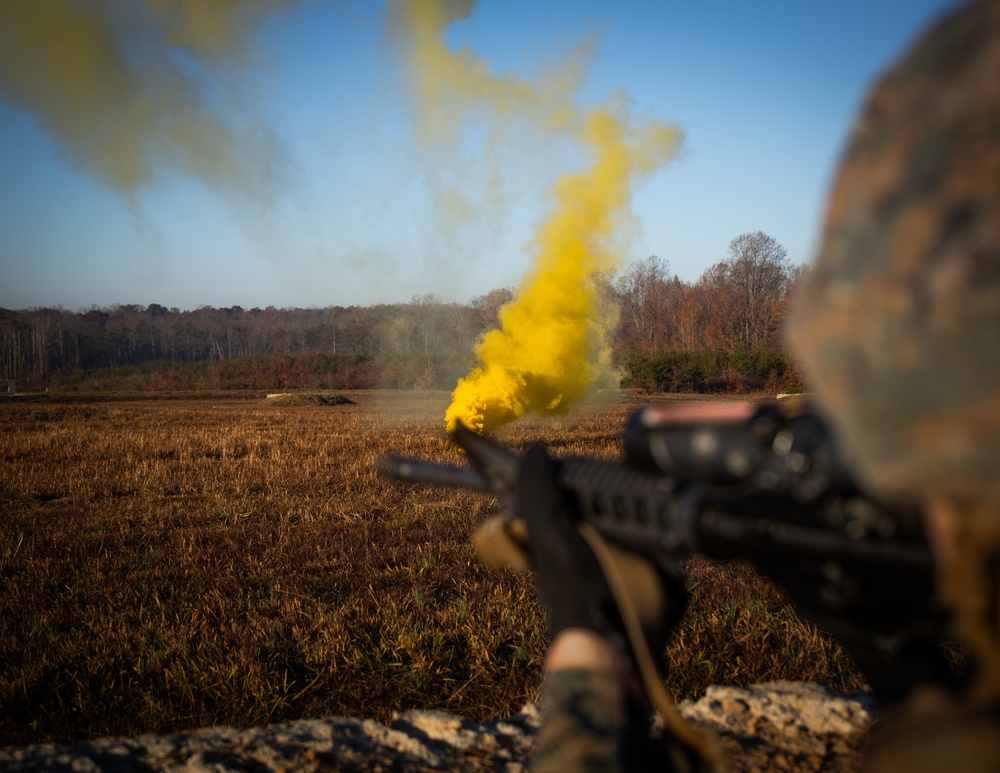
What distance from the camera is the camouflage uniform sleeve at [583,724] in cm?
145

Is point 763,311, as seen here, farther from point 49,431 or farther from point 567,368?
point 49,431

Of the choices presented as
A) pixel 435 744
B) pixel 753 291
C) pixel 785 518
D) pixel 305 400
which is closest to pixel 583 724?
pixel 785 518

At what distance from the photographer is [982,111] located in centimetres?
96

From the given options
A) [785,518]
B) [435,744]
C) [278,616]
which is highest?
[785,518]

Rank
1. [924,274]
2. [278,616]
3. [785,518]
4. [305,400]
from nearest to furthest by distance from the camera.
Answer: [924,274] < [785,518] < [278,616] < [305,400]

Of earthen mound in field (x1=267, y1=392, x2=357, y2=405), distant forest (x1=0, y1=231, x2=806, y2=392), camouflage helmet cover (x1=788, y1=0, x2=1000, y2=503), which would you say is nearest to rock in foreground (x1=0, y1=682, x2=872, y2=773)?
camouflage helmet cover (x1=788, y1=0, x2=1000, y2=503)

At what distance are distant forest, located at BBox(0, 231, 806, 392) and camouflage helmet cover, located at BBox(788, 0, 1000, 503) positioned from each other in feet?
A: 69.5

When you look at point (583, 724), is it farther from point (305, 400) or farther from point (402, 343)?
point (402, 343)

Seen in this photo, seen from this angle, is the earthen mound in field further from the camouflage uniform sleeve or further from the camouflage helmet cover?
the camouflage helmet cover

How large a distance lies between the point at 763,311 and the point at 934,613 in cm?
7784

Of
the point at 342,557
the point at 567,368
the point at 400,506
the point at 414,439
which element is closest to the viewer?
the point at 342,557

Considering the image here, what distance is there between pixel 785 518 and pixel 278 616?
4.46 meters

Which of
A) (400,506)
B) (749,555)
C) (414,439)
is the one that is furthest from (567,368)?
(749,555)

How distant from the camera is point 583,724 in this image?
150cm
